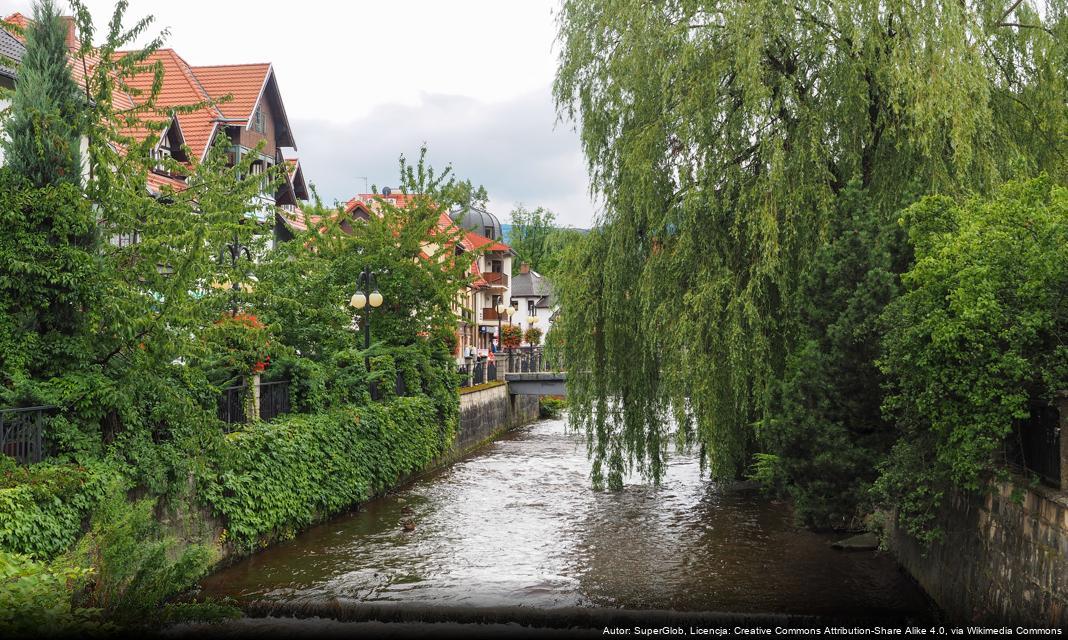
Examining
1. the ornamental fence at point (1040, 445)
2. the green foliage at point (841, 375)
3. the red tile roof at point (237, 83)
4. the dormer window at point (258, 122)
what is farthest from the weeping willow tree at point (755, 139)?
the dormer window at point (258, 122)

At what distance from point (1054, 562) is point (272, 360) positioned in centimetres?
1415

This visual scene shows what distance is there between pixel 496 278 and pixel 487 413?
119 ft

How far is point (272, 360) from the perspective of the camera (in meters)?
19.0

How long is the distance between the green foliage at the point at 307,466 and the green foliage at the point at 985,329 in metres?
9.46

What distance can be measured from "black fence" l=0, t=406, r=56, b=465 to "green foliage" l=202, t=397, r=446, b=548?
305cm

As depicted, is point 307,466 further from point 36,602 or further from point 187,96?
point 187,96

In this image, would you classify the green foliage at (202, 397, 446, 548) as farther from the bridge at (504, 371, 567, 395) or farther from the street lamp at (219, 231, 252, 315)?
the bridge at (504, 371, 567, 395)

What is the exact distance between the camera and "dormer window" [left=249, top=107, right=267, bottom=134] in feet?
109

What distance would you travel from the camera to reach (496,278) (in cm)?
7069

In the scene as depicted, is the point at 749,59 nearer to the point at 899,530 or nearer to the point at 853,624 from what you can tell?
the point at 899,530

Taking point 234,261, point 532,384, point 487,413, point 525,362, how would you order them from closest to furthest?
point 234,261 < point 487,413 < point 532,384 < point 525,362

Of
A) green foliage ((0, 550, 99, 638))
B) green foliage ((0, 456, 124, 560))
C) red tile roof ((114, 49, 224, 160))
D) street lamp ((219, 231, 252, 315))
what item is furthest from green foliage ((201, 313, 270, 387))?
red tile roof ((114, 49, 224, 160))

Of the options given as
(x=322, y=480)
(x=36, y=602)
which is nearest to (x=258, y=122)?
(x=322, y=480)

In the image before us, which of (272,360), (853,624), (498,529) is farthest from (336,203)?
(853,624)
